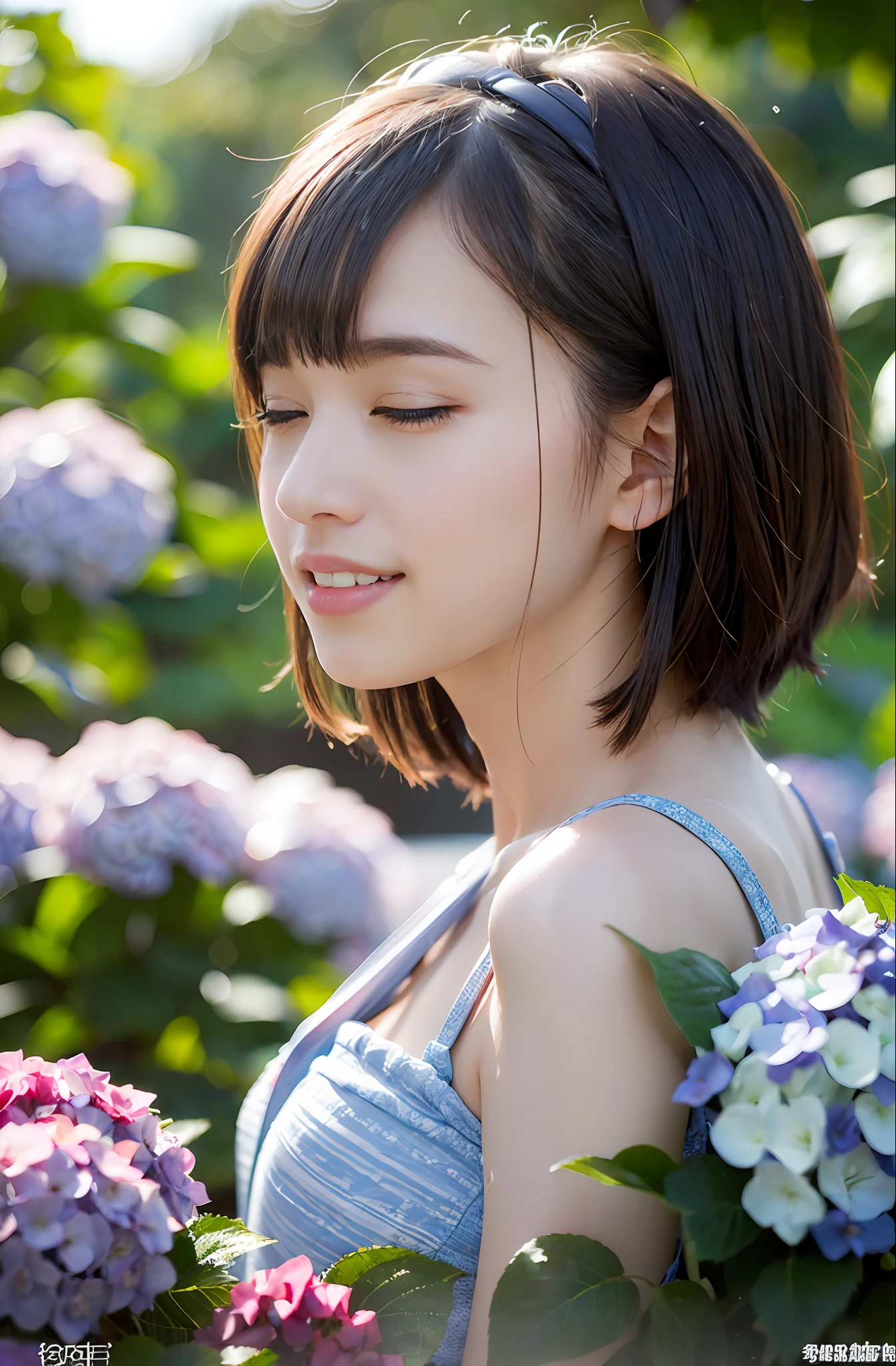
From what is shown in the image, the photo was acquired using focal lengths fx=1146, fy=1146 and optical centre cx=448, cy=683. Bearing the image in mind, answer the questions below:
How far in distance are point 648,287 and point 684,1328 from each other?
77 centimetres

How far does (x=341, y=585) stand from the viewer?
0.97 metres

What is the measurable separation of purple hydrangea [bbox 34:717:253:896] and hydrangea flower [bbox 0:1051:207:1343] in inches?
45.9

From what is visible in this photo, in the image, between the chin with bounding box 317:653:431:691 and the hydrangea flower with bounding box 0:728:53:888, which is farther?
the hydrangea flower with bounding box 0:728:53:888

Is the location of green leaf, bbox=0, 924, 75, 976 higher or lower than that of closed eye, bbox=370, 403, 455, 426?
lower

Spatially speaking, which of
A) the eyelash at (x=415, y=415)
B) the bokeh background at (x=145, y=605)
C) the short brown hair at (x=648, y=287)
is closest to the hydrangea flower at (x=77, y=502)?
the bokeh background at (x=145, y=605)

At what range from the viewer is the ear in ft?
3.29

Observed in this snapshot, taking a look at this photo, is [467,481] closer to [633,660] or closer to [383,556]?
[383,556]

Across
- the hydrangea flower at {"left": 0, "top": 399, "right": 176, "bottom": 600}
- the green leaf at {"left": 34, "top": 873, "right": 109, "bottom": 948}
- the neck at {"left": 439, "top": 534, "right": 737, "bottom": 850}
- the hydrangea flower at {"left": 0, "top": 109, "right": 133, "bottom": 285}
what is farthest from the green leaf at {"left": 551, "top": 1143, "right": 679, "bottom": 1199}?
the hydrangea flower at {"left": 0, "top": 109, "right": 133, "bottom": 285}

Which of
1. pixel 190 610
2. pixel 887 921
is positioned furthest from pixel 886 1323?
pixel 190 610

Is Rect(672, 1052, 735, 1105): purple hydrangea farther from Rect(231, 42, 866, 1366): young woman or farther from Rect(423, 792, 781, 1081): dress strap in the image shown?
Rect(423, 792, 781, 1081): dress strap

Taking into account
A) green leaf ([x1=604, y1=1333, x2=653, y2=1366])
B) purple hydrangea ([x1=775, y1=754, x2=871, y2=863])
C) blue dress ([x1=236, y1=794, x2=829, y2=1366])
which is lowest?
purple hydrangea ([x1=775, y1=754, x2=871, y2=863])

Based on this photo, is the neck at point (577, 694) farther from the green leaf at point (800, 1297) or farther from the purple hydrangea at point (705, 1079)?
the green leaf at point (800, 1297)

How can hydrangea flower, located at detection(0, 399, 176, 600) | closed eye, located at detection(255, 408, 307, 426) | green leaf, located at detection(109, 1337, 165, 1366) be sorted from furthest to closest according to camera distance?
hydrangea flower, located at detection(0, 399, 176, 600) → closed eye, located at detection(255, 408, 307, 426) → green leaf, located at detection(109, 1337, 165, 1366)

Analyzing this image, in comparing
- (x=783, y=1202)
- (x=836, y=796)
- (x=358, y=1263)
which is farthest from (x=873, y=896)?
(x=836, y=796)
